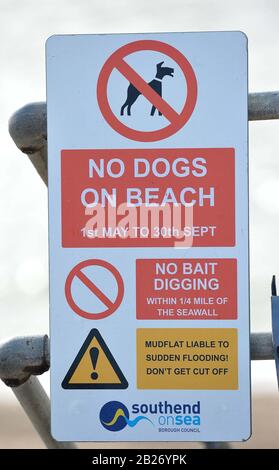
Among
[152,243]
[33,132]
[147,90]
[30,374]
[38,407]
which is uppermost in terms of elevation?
[147,90]

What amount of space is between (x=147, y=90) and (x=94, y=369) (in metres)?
0.97

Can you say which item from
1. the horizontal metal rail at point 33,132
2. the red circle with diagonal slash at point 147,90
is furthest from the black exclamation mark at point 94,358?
the red circle with diagonal slash at point 147,90

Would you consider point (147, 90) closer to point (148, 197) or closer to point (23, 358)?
point (148, 197)

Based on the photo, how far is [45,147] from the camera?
273cm

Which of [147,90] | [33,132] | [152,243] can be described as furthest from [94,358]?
[147,90]

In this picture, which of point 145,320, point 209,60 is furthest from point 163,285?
point 209,60

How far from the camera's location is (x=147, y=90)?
261 cm

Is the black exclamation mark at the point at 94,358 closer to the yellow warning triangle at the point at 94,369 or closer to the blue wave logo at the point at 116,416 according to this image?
the yellow warning triangle at the point at 94,369

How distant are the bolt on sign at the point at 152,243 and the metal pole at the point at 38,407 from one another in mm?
169

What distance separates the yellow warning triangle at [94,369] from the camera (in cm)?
263

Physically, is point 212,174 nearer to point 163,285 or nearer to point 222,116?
point 222,116

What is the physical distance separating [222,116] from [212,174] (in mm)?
198
